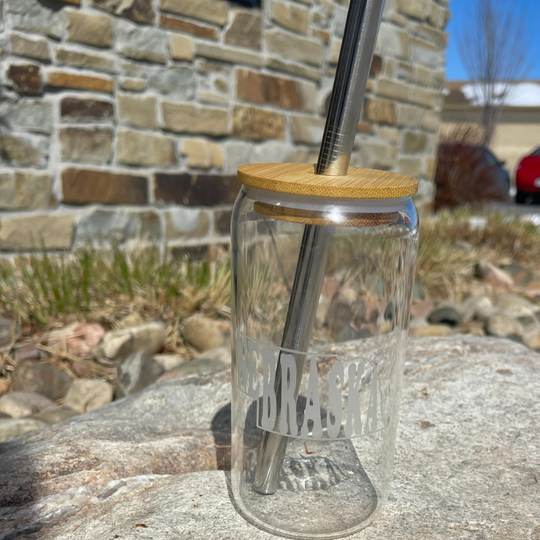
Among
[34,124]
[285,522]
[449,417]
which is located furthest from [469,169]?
[285,522]

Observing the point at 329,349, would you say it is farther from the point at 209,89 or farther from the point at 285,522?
the point at 209,89

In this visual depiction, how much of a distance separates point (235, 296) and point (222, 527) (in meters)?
0.45

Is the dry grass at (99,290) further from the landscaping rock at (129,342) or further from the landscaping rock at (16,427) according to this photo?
the landscaping rock at (16,427)

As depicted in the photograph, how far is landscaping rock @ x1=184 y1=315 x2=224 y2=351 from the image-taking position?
8.95 ft

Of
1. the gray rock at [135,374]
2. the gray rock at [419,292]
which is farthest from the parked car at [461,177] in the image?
the gray rock at [135,374]

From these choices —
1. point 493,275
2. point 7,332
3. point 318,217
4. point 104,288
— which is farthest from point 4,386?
point 493,275

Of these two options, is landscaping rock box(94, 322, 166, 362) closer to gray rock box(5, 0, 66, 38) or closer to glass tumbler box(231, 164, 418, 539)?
glass tumbler box(231, 164, 418, 539)

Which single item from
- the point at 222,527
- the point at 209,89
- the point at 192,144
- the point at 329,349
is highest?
the point at 209,89

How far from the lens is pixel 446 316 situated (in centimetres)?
347

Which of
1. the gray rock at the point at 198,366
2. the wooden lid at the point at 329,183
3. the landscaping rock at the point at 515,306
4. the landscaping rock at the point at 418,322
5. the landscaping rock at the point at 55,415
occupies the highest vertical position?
the wooden lid at the point at 329,183

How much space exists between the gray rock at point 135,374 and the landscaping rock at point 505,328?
6.75 feet

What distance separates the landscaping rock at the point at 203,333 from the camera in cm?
273

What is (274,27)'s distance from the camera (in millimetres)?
4023

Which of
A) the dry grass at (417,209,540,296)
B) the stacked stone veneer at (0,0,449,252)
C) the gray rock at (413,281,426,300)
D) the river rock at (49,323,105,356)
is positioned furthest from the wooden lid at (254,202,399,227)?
the dry grass at (417,209,540,296)
